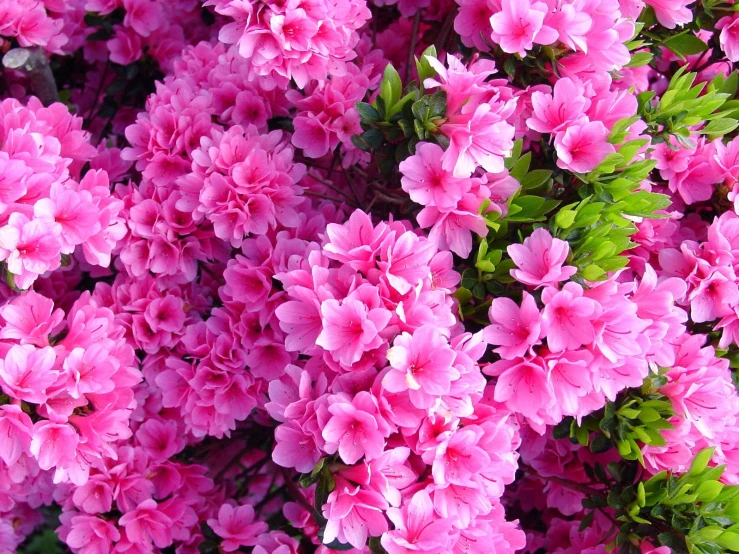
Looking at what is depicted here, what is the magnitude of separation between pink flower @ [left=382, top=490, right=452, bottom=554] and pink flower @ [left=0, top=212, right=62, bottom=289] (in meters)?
0.93

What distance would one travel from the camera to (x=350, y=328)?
1465 millimetres

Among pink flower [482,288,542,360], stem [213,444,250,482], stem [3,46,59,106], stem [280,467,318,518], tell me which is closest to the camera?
pink flower [482,288,542,360]

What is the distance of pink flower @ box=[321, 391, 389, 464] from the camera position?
1.38 m

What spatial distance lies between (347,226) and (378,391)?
0.40 m

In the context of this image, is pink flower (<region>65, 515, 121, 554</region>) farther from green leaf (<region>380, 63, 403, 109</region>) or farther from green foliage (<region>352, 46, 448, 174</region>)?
green leaf (<region>380, 63, 403, 109</region>)

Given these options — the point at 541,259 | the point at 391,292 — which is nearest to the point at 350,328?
the point at 391,292

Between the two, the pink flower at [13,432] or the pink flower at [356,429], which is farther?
the pink flower at [13,432]

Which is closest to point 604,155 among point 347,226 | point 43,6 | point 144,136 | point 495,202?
point 495,202

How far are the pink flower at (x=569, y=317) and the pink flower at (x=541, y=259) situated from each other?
0.10ft

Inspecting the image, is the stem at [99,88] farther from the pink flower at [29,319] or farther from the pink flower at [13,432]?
the pink flower at [13,432]

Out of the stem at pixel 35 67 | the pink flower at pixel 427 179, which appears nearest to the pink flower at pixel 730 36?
the pink flower at pixel 427 179

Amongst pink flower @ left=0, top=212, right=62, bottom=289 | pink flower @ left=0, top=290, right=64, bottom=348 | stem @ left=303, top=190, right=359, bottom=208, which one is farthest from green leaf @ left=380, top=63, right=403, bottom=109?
pink flower @ left=0, top=290, right=64, bottom=348

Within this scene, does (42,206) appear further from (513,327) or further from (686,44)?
(686,44)

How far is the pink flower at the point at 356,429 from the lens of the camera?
138 cm
